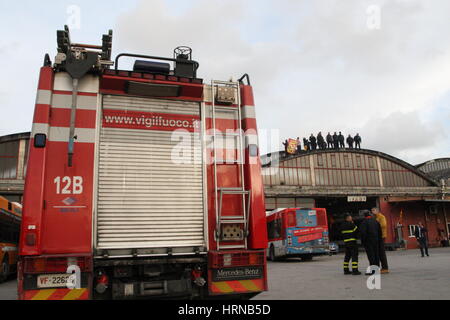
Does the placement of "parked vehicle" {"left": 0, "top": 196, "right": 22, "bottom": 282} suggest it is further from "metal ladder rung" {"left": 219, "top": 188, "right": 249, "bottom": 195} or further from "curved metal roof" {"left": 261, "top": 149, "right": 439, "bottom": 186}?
"curved metal roof" {"left": 261, "top": 149, "right": 439, "bottom": 186}

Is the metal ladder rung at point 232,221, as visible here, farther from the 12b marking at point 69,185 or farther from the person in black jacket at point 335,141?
the person in black jacket at point 335,141

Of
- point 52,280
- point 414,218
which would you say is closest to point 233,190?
point 52,280

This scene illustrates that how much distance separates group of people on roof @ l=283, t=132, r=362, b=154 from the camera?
133 ft

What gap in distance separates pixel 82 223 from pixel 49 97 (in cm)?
179

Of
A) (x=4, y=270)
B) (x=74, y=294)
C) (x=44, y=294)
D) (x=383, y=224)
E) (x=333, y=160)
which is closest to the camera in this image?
(x=44, y=294)

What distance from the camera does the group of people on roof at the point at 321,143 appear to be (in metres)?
40.4

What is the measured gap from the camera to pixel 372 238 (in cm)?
1077

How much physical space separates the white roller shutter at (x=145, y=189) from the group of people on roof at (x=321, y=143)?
113 ft

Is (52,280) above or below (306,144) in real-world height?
below

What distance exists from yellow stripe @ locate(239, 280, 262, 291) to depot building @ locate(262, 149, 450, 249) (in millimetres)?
29783

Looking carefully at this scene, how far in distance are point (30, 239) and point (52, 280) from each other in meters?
0.56

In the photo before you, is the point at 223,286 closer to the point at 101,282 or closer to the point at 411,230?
the point at 101,282

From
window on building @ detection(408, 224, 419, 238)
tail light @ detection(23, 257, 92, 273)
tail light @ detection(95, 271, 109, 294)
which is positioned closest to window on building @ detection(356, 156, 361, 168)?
window on building @ detection(408, 224, 419, 238)
